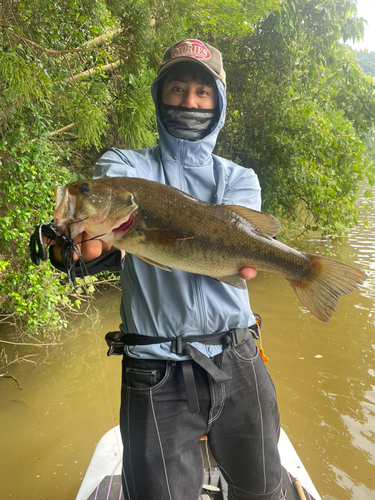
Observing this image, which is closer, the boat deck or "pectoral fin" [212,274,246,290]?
"pectoral fin" [212,274,246,290]

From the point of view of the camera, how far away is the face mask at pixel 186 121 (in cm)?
211

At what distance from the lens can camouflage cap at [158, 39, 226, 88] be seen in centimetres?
202

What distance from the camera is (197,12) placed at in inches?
230

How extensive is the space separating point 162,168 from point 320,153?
6.45 meters

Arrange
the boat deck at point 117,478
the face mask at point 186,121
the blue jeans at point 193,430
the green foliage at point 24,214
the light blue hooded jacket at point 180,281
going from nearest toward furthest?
the blue jeans at point 193,430, the light blue hooded jacket at point 180,281, the face mask at point 186,121, the boat deck at point 117,478, the green foliage at point 24,214

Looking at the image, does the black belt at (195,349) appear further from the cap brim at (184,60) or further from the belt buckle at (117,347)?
the cap brim at (184,60)

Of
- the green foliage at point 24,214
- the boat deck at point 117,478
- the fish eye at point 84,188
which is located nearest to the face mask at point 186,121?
the fish eye at point 84,188

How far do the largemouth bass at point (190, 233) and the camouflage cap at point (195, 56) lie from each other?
36.7 inches

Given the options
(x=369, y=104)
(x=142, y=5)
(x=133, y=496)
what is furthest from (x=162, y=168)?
(x=369, y=104)

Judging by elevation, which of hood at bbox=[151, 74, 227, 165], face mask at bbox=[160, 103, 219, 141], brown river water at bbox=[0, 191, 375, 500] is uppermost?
face mask at bbox=[160, 103, 219, 141]

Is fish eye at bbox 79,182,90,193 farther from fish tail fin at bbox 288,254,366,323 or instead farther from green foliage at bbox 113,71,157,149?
green foliage at bbox 113,71,157,149

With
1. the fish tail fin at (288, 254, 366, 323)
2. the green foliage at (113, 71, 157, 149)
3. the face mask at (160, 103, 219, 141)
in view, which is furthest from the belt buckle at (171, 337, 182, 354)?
the green foliage at (113, 71, 157, 149)

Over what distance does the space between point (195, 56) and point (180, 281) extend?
1.41 metres

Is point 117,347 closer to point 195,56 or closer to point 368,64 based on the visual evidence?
point 195,56
